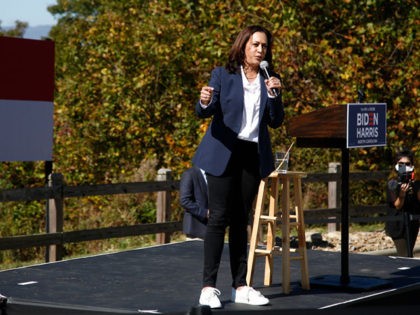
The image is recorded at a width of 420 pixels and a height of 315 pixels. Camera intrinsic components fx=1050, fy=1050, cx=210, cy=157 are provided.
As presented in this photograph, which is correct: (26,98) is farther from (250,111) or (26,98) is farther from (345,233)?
(250,111)

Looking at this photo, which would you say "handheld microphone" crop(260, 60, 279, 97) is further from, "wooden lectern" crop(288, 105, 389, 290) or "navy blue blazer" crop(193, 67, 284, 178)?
"wooden lectern" crop(288, 105, 389, 290)

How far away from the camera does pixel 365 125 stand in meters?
8.15

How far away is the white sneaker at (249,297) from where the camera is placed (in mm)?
7160

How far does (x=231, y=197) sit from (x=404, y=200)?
4489 millimetres

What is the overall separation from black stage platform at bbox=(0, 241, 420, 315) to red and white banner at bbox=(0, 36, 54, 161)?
206 cm

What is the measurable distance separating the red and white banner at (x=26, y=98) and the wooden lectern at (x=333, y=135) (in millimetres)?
4406

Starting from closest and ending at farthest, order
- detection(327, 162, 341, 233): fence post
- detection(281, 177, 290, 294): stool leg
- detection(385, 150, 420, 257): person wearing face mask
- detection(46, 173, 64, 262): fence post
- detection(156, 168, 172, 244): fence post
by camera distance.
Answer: detection(281, 177, 290, 294): stool leg, detection(385, 150, 420, 257): person wearing face mask, detection(46, 173, 64, 262): fence post, detection(156, 168, 172, 244): fence post, detection(327, 162, 341, 233): fence post

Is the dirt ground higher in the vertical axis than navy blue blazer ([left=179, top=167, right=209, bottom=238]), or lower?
lower

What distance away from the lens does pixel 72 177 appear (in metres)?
21.1

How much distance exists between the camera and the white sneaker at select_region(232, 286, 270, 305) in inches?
282

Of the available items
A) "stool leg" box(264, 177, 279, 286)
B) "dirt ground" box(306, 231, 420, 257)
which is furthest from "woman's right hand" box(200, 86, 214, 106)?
"dirt ground" box(306, 231, 420, 257)

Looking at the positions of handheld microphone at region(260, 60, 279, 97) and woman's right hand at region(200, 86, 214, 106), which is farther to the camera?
handheld microphone at region(260, 60, 279, 97)

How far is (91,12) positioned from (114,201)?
5398cm

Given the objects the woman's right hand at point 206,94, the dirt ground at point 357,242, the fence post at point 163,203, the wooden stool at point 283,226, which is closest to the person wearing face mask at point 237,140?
the woman's right hand at point 206,94
